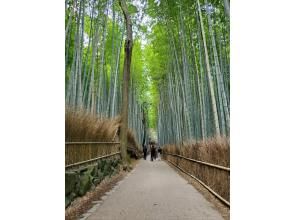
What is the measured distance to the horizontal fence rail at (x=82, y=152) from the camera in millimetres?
5770

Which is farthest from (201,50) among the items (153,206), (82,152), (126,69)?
(153,206)

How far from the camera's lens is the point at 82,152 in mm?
7027

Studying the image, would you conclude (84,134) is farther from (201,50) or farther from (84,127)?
(201,50)

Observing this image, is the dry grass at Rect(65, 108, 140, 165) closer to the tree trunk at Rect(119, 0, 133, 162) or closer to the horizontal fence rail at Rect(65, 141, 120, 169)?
the horizontal fence rail at Rect(65, 141, 120, 169)

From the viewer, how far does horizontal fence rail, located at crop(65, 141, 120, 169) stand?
18.9 feet

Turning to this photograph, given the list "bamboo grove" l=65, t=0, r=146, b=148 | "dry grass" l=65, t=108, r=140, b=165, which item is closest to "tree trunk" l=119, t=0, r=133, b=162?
"bamboo grove" l=65, t=0, r=146, b=148
